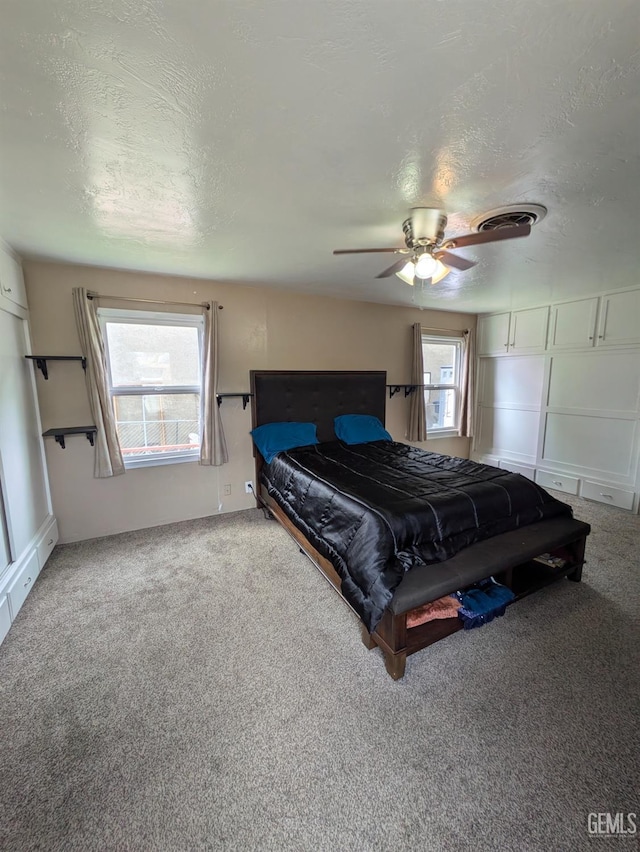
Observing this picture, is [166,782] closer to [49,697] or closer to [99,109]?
[49,697]

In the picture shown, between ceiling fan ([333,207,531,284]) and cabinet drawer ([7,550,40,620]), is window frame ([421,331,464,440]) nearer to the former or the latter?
ceiling fan ([333,207,531,284])

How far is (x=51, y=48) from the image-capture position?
95 cm

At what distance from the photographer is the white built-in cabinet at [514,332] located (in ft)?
14.0

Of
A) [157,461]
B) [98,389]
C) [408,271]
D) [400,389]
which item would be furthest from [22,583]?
[400,389]

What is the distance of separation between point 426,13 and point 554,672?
8.42 ft

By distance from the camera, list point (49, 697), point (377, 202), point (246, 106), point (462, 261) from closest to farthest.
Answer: point (246, 106) < point (49, 697) < point (377, 202) < point (462, 261)

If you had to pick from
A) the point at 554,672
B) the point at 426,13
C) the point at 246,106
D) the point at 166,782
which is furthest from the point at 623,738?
the point at 246,106

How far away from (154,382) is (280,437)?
4.33 feet

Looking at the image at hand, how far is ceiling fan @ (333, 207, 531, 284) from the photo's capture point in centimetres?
179

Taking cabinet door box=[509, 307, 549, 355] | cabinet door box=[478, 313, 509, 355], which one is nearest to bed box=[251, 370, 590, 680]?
cabinet door box=[509, 307, 549, 355]

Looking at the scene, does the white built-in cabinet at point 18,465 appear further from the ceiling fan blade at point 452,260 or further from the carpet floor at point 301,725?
the ceiling fan blade at point 452,260

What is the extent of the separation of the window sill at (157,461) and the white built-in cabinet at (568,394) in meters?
4.18

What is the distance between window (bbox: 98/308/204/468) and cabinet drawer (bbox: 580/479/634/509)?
4.39 m

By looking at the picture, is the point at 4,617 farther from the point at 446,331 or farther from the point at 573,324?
the point at 573,324
